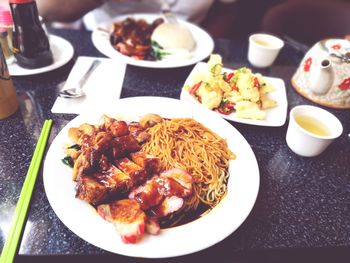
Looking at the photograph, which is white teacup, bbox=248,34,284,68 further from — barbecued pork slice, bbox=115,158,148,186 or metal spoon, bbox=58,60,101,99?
barbecued pork slice, bbox=115,158,148,186

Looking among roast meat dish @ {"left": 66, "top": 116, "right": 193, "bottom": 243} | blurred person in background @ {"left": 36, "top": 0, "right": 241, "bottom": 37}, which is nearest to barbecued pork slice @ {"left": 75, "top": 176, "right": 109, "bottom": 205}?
roast meat dish @ {"left": 66, "top": 116, "right": 193, "bottom": 243}

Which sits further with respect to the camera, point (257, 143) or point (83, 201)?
point (257, 143)

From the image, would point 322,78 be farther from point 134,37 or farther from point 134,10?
point 134,10

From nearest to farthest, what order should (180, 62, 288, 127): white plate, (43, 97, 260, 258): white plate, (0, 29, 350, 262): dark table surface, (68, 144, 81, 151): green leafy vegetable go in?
(43, 97, 260, 258): white plate < (0, 29, 350, 262): dark table surface < (68, 144, 81, 151): green leafy vegetable < (180, 62, 288, 127): white plate

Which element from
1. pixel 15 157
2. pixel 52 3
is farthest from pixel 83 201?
pixel 52 3

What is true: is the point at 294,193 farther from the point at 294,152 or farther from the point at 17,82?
the point at 17,82

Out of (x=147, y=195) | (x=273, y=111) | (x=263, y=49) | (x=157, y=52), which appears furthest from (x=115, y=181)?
(x=263, y=49)

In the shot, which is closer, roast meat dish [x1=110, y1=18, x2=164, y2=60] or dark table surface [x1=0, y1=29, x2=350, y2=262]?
dark table surface [x1=0, y1=29, x2=350, y2=262]
